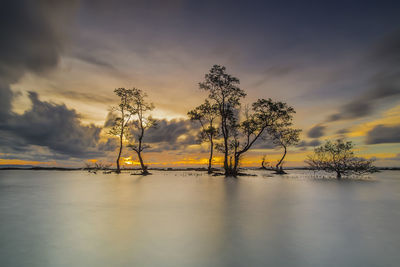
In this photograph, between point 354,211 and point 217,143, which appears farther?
point 217,143

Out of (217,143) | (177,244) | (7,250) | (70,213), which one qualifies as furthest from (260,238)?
(217,143)

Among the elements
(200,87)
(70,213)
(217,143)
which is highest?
(200,87)

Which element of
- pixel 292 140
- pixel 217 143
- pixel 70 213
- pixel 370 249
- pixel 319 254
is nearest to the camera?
pixel 319 254

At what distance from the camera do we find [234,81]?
115 feet

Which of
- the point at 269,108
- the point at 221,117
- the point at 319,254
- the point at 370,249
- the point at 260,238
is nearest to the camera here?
the point at 319,254

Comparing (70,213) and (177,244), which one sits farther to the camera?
(70,213)

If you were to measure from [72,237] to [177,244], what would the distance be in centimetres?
301

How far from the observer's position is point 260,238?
562 centimetres

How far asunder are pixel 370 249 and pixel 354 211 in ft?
17.8

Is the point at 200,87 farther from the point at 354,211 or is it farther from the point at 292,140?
the point at 354,211

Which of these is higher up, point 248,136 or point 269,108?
point 269,108

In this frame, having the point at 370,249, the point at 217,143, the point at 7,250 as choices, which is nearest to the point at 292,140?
the point at 217,143

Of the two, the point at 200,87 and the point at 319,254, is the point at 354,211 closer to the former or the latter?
the point at 319,254

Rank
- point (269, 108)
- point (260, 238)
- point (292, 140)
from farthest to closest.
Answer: point (292, 140), point (269, 108), point (260, 238)
